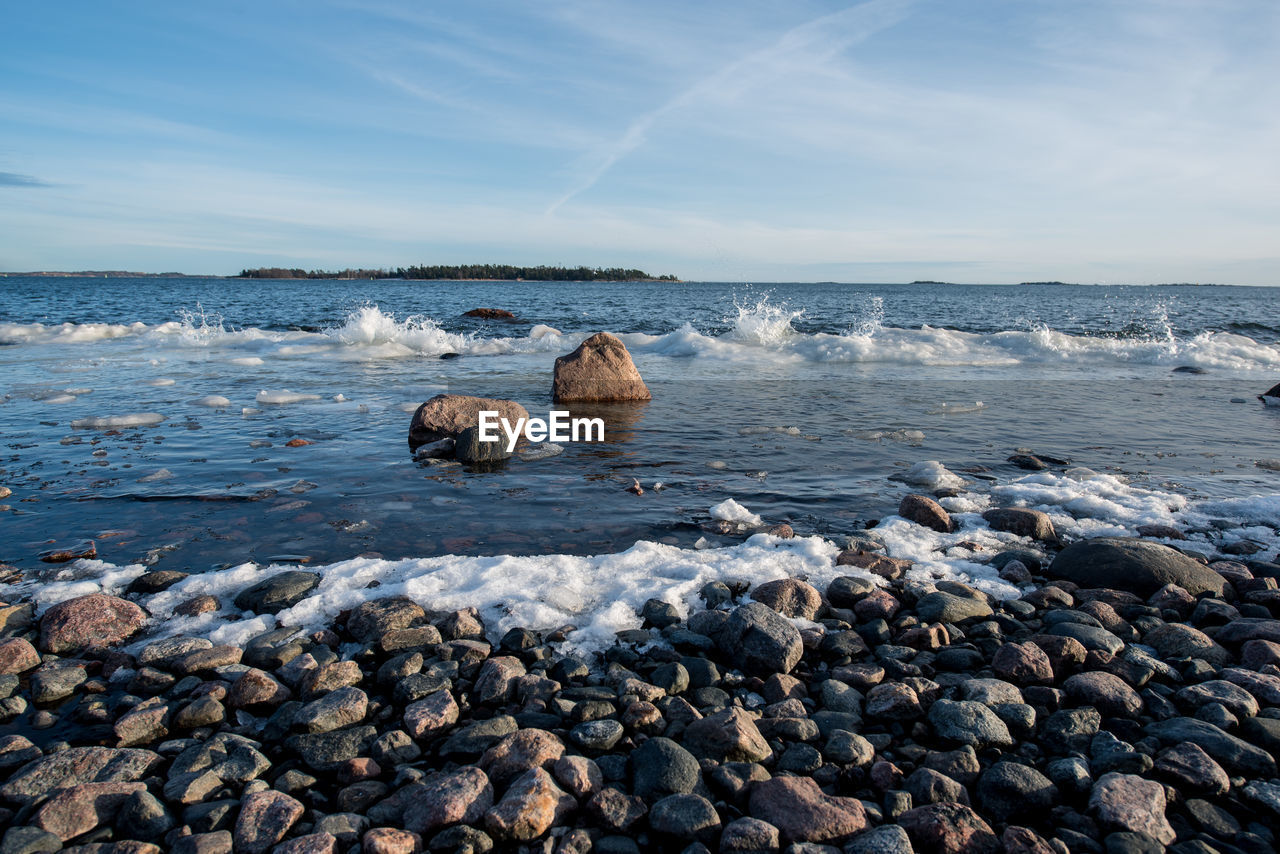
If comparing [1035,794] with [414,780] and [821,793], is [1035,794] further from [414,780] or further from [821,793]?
[414,780]

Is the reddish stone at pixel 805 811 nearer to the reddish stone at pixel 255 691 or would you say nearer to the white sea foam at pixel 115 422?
the reddish stone at pixel 255 691

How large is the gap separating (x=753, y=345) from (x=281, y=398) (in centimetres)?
1306

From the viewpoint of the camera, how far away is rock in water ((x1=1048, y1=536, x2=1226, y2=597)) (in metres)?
4.27

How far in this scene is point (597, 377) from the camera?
11.5 metres

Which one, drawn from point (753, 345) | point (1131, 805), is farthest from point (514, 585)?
point (753, 345)

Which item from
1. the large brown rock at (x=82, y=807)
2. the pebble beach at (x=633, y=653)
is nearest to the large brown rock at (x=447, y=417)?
the pebble beach at (x=633, y=653)

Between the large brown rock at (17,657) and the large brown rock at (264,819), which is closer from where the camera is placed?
the large brown rock at (264,819)

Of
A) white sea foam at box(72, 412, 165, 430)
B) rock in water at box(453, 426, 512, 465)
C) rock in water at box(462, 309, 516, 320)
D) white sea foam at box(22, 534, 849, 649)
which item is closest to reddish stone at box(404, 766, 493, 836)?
white sea foam at box(22, 534, 849, 649)

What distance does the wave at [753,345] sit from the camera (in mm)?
18469

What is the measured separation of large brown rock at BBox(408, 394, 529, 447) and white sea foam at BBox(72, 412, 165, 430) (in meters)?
3.65

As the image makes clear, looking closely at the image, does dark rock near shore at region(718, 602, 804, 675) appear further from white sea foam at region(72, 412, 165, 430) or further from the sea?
white sea foam at region(72, 412, 165, 430)

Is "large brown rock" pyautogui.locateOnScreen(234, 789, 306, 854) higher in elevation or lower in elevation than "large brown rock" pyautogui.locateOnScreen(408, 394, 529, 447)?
lower

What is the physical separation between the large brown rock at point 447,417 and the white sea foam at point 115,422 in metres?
3.65
